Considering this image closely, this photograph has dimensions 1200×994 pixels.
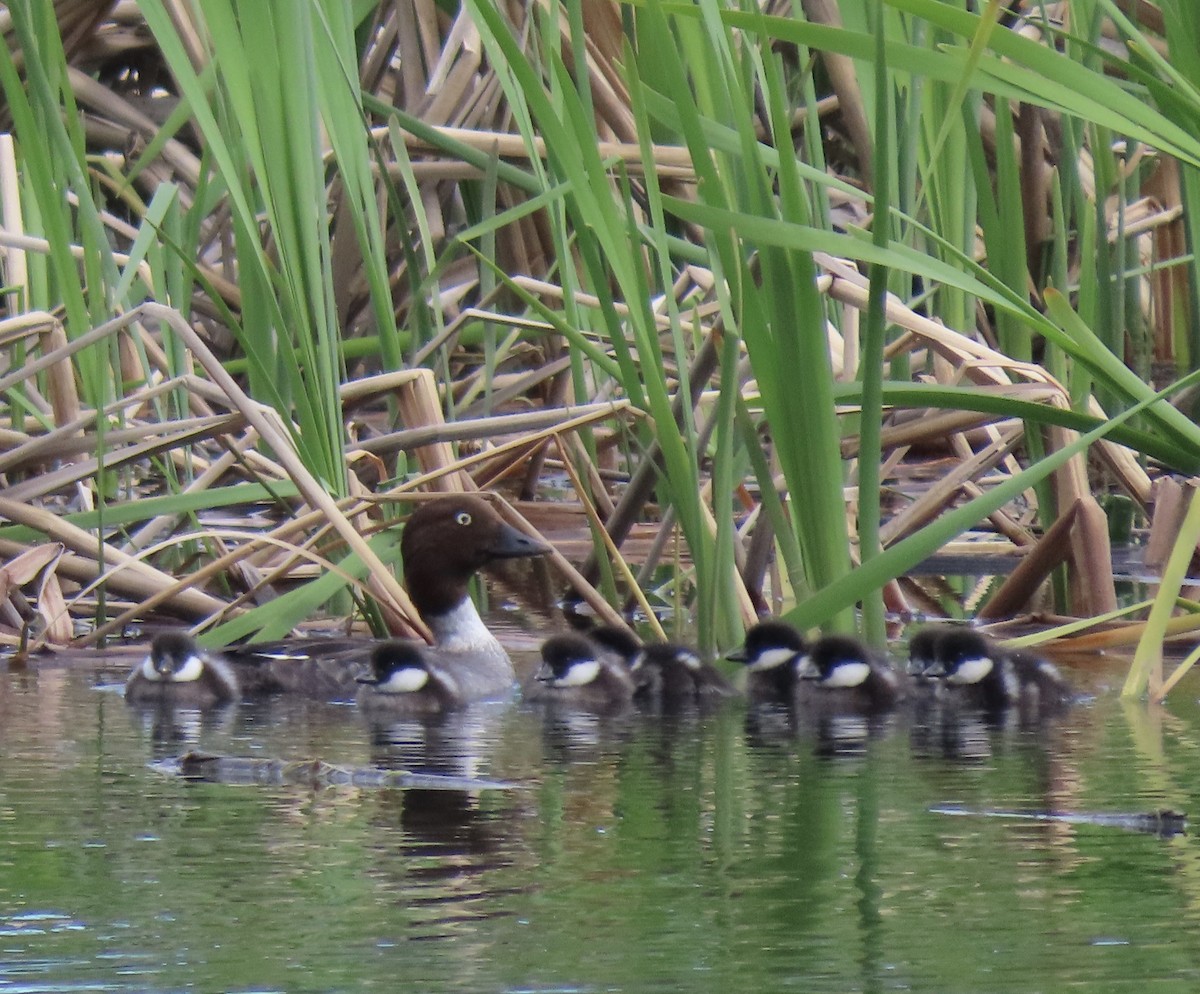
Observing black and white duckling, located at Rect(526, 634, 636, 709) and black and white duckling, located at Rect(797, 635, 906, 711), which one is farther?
black and white duckling, located at Rect(526, 634, 636, 709)

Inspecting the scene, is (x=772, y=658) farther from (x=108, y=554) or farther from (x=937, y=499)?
(x=108, y=554)

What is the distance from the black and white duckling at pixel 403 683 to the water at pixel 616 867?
620 millimetres

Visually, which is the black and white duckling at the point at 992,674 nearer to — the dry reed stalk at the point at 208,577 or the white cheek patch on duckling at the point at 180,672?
the dry reed stalk at the point at 208,577

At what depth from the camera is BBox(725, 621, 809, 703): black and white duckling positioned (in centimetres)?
426

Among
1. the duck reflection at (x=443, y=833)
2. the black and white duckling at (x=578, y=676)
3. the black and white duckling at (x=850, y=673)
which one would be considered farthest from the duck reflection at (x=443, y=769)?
the black and white duckling at (x=850, y=673)

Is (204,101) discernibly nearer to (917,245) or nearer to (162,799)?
(162,799)

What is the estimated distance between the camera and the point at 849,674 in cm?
423

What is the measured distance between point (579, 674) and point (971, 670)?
2.46ft

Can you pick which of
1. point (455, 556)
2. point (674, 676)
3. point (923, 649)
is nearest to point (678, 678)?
point (674, 676)

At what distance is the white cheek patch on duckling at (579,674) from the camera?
14.4 feet

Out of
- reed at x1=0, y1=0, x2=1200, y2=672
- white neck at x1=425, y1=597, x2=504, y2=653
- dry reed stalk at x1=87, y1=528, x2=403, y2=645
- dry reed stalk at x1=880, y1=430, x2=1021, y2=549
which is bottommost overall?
white neck at x1=425, y1=597, x2=504, y2=653

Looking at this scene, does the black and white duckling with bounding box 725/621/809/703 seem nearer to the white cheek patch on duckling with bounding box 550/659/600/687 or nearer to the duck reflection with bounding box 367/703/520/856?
the white cheek patch on duckling with bounding box 550/659/600/687

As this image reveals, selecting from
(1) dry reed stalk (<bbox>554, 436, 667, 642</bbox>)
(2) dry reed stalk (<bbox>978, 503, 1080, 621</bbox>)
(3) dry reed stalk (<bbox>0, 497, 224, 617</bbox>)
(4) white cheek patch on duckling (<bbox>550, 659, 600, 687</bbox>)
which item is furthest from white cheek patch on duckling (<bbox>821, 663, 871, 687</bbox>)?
(3) dry reed stalk (<bbox>0, 497, 224, 617</bbox>)

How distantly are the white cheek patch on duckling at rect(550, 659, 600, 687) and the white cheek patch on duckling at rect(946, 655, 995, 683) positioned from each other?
2.23 ft
